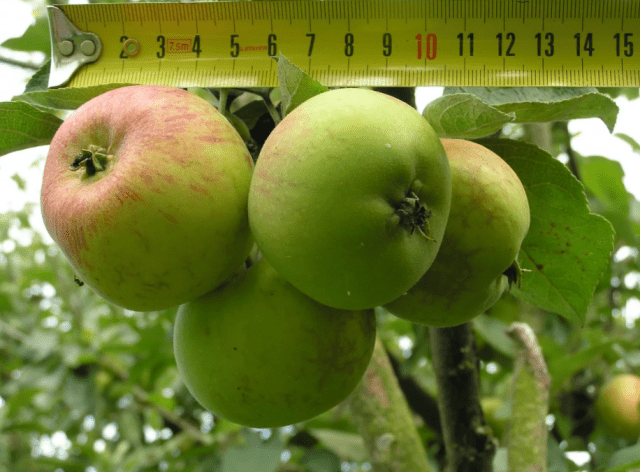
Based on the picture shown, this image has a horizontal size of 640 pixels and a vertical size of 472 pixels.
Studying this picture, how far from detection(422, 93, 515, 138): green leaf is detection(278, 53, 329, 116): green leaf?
191mm

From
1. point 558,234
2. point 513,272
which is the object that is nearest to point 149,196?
point 513,272

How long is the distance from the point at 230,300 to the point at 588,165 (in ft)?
5.66

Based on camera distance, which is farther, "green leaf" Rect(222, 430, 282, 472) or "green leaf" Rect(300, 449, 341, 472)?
"green leaf" Rect(300, 449, 341, 472)

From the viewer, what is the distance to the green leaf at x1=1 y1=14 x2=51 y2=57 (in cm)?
173

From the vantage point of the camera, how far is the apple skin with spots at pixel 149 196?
2.87ft

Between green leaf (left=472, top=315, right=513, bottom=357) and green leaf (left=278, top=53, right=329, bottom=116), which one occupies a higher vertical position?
green leaf (left=278, top=53, right=329, bottom=116)

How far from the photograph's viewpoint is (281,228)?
85 centimetres

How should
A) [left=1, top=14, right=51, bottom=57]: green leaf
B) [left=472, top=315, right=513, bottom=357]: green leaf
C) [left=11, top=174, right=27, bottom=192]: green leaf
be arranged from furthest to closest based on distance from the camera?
[left=11, top=174, right=27, bottom=192]: green leaf, [left=472, top=315, right=513, bottom=357]: green leaf, [left=1, top=14, right=51, bottom=57]: green leaf

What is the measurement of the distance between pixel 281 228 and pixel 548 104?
56 cm

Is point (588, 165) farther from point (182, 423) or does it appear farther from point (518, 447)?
point (182, 423)

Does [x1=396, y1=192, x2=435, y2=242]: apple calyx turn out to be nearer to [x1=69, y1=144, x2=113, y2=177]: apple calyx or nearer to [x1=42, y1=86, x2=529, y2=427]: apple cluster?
[x1=42, y1=86, x2=529, y2=427]: apple cluster

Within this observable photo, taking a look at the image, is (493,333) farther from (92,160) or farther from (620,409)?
(92,160)

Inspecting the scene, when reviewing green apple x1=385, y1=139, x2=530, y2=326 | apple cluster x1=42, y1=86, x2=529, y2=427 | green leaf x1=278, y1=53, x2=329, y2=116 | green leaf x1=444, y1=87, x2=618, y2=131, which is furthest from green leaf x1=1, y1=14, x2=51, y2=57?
green apple x1=385, y1=139, x2=530, y2=326

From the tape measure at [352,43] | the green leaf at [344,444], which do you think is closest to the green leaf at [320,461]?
the green leaf at [344,444]
